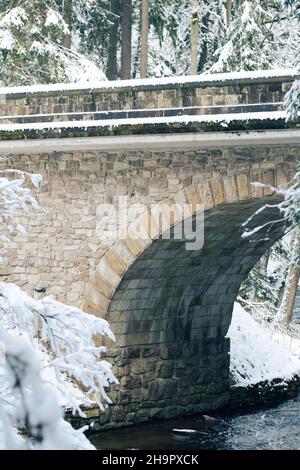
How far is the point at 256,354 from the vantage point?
19.6m

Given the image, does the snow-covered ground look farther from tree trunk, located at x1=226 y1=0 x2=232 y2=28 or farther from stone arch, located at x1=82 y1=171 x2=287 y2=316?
tree trunk, located at x1=226 y1=0 x2=232 y2=28

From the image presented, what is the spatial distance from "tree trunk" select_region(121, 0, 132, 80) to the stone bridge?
9245mm

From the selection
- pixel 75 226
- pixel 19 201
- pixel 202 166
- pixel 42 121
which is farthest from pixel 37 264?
pixel 19 201

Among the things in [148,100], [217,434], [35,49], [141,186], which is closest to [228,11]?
[35,49]

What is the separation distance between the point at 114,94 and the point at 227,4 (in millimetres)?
10985

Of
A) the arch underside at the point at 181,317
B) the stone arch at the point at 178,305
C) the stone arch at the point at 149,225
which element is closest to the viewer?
the stone arch at the point at 149,225

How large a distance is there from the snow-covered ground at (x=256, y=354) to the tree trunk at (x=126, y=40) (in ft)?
22.9

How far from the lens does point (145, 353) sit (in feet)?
52.8

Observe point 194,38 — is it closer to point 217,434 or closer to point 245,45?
point 245,45

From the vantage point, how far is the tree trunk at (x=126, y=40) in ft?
82.4

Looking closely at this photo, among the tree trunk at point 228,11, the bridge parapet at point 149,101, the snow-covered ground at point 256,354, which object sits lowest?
the snow-covered ground at point 256,354

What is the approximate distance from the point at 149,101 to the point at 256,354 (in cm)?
717

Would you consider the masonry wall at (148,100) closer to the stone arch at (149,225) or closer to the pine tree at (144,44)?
the stone arch at (149,225)

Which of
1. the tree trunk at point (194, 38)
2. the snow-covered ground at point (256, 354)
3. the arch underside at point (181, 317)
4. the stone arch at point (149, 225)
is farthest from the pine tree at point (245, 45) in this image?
the stone arch at point (149, 225)
